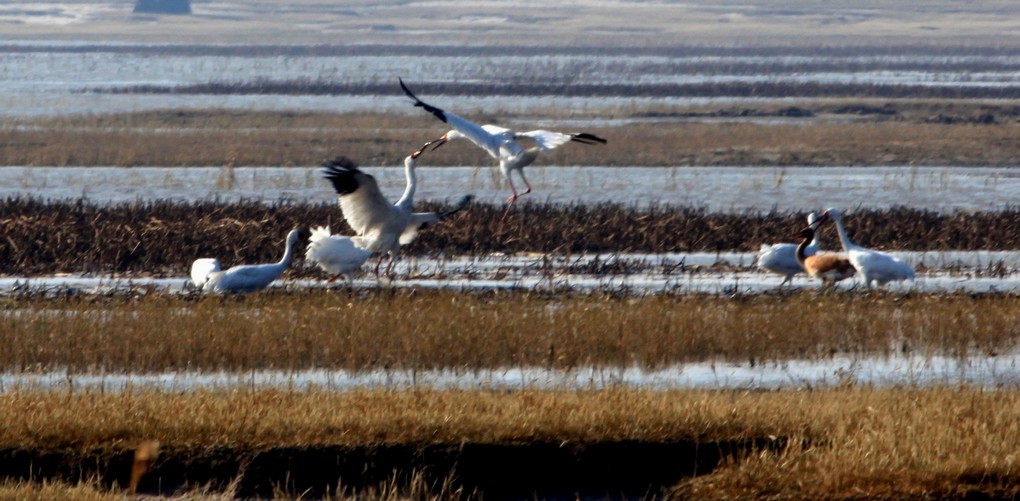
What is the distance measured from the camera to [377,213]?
1314 centimetres

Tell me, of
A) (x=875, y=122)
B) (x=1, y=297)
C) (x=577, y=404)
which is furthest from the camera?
(x=875, y=122)

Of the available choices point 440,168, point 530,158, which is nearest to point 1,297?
point 530,158

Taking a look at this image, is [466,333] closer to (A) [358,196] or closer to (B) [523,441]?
(A) [358,196]

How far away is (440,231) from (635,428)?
9.12m

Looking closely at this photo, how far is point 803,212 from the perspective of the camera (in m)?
17.9

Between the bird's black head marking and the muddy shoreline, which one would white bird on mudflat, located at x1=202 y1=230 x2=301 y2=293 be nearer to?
the bird's black head marking

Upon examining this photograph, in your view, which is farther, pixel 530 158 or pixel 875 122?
pixel 875 122

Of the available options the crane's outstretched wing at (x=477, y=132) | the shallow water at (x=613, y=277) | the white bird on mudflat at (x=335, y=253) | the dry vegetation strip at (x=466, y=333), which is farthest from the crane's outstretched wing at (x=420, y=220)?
the dry vegetation strip at (x=466, y=333)

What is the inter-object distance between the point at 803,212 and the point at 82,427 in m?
12.1

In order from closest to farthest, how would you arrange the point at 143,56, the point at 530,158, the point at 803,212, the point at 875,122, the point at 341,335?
the point at 341,335, the point at 530,158, the point at 803,212, the point at 875,122, the point at 143,56

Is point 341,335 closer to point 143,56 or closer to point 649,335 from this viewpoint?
point 649,335

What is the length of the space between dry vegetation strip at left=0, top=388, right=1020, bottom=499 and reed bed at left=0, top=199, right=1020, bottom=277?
269 inches

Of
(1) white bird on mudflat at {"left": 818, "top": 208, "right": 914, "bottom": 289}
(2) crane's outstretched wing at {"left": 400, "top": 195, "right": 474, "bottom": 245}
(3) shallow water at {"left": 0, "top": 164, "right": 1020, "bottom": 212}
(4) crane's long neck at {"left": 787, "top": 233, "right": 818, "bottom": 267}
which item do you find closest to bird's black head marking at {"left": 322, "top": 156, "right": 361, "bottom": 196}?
(2) crane's outstretched wing at {"left": 400, "top": 195, "right": 474, "bottom": 245}

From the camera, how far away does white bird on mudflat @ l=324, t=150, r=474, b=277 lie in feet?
41.5
